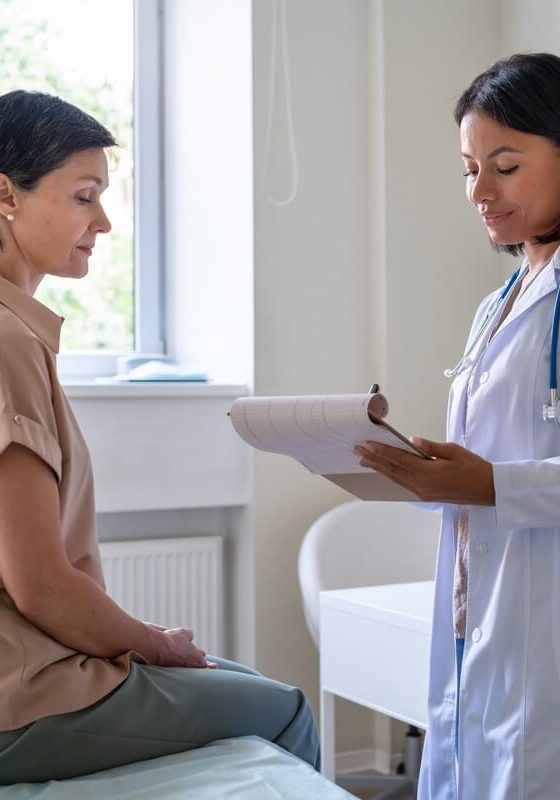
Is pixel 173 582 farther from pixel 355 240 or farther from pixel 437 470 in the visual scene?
pixel 437 470

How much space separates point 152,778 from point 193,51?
Answer: 7.67 ft

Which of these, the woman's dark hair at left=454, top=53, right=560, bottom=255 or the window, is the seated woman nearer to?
the woman's dark hair at left=454, top=53, right=560, bottom=255

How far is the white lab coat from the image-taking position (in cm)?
143

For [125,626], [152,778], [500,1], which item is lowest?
[152,778]

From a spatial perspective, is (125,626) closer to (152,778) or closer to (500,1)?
(152,778)

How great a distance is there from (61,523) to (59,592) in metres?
0.10

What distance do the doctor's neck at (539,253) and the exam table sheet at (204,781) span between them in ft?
2.43

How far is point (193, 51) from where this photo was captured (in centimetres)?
318

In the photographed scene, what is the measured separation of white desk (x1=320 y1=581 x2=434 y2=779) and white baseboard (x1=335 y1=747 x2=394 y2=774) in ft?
1.87

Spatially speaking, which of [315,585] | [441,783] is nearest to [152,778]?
[441,783]

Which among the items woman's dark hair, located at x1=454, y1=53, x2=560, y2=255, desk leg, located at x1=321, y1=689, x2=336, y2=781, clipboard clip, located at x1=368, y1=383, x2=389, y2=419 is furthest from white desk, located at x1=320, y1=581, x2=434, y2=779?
woman's dark hair, located at x1=454, y1=53, x2=560, y2=255

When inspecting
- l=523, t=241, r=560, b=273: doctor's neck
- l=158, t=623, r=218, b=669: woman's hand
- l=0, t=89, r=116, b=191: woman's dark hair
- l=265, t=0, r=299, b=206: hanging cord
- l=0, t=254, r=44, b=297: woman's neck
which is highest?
l=265, t=0, r=299, b=206: hanging cord

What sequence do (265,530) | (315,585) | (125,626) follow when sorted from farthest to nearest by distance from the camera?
(265,530) → (315,585) → (125,626)

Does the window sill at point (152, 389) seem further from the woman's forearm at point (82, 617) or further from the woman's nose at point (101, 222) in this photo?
the woman's forearm at point (82, 617)
